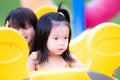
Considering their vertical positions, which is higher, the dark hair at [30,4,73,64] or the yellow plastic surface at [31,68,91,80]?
the dark hair at [30,4,73,64]

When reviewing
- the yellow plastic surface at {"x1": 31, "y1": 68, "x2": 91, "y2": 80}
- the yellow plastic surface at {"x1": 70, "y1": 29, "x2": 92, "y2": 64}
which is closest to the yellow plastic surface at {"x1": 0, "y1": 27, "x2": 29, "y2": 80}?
the yellow plastic surface at {"x1": 31, "y1": 68, "x2": 91, "y2": 80}

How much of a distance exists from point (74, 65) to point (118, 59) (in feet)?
0.58

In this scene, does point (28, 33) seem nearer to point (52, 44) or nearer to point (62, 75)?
point (52, 44)

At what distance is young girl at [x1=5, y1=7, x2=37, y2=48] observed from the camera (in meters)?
1.64

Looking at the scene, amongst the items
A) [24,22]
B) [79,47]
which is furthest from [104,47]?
[24,22]

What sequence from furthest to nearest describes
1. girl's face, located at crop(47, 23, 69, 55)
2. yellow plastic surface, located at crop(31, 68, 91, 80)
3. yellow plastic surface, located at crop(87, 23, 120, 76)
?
yellow plastic surface, located at crop(87, 23, 120, 76) < girl's face, located at crop(47, 23, 69, 55) < yellow plastic surface, located at crop(31, 68, 91, 80)

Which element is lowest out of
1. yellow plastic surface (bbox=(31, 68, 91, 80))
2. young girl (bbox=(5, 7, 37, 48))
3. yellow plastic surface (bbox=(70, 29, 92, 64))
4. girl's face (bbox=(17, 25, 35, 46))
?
yellow plastic surface (bbox=(70, 29, 92, 64))

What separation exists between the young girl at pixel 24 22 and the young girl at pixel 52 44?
0.08m

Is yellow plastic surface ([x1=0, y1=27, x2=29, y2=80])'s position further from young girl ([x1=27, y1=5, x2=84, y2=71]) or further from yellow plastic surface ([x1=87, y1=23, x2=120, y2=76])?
yellow plastic surface ([x1=87, y1=23, x2=120, y2=76])

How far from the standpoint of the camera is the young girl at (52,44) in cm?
142

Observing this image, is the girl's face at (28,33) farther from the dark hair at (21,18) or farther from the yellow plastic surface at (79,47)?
the yellow plastic surface at (79,47)

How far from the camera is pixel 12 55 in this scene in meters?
1.33

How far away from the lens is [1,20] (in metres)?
4.21

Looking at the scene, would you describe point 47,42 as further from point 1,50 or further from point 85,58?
point 85,58
